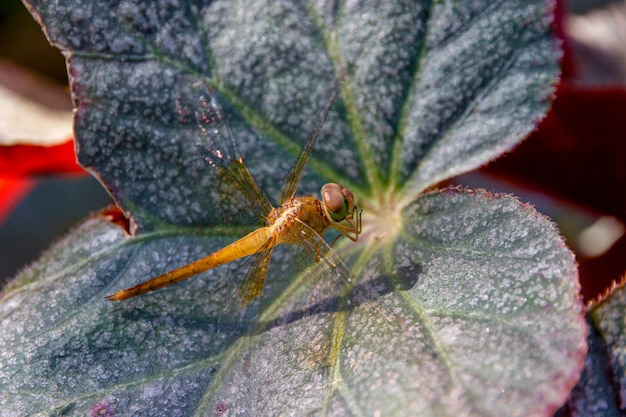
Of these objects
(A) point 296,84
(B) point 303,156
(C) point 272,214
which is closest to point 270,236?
(C) point 272,214

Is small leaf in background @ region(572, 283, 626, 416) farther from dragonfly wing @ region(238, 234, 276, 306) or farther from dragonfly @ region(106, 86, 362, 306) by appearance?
dragonfly wing @ region(238, 234, 276, 306)

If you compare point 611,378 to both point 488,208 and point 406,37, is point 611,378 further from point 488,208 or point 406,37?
point 406,37

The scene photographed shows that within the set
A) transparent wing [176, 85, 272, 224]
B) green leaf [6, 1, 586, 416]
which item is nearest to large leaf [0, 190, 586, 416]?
green leaf [6, 1, 586, 416]

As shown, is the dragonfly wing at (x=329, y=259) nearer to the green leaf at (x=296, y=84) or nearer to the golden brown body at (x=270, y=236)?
the golden brown body at (x=270, y=236)

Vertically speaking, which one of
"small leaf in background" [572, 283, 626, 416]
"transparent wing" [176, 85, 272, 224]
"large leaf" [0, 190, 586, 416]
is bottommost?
"small leaf in background" [572, 283, 626, 416]

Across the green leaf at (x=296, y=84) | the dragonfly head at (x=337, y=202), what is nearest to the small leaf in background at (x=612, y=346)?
the green leaf at (x=296, y=84)
